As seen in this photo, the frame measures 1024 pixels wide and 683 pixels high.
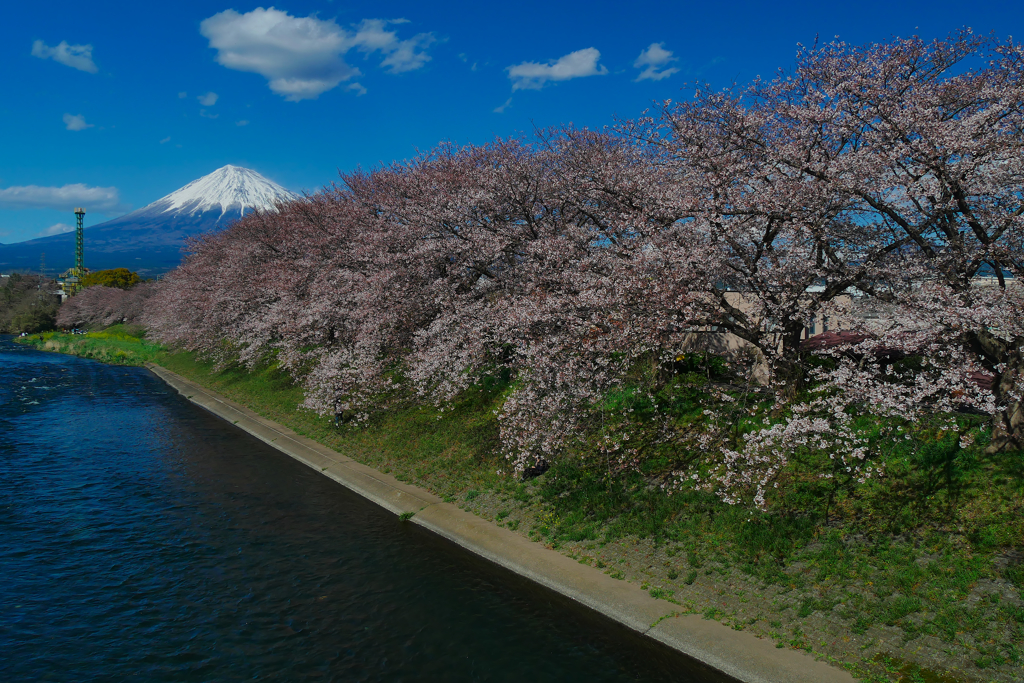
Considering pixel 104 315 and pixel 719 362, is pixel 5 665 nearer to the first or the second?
pixel 719 362

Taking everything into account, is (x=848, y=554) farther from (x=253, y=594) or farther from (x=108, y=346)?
(x=108, y=346)

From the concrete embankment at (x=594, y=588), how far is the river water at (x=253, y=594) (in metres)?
0.32

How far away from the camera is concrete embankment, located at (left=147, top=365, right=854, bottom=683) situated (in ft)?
31.3

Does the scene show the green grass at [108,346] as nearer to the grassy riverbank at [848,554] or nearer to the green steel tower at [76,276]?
the green steel tower at [76,276]

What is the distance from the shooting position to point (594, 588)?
12.4m

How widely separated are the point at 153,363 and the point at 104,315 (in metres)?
42.8

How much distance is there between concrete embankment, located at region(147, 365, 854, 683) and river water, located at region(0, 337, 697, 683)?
0.32 m

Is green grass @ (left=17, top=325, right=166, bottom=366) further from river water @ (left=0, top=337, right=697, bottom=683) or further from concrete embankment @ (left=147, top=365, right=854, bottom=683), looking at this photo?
concrete embankment @ (left=147, top=365, right=854, bottom=683)

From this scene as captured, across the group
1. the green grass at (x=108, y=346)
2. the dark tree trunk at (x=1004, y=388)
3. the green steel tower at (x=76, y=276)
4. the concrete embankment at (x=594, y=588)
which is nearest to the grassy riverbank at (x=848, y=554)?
the concrete embankment at (x=594, y=588)

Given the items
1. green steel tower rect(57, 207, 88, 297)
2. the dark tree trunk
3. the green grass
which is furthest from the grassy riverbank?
green steel tower rect(57, 207, 88, 297)

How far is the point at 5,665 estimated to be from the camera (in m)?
10.5

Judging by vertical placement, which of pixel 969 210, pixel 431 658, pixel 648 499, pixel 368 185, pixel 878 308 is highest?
pixel 368 185

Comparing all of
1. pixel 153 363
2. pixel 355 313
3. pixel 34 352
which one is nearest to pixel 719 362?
pixel 355 313

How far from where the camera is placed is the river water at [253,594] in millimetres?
10570
